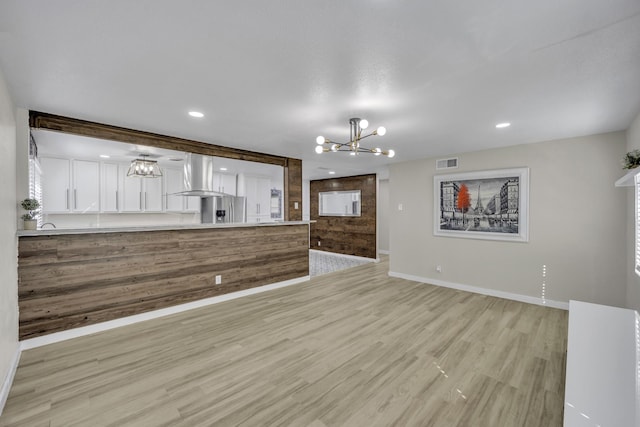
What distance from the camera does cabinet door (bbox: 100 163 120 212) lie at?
5.27m

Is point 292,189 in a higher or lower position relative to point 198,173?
lower

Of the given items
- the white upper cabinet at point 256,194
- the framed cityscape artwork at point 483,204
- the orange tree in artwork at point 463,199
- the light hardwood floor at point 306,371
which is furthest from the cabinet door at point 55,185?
the orange tree in artwork at point 463,199

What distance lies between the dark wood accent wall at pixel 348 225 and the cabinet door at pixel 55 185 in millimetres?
5923

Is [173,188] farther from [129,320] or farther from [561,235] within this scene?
[561,235]

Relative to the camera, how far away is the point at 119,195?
5.45m

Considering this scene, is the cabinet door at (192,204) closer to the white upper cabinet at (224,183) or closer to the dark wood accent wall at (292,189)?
the white upper cabinet at (224,183)

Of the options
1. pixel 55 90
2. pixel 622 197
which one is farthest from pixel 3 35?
pixel 622 197

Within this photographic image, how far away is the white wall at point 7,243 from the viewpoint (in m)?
2.03

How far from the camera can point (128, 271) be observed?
A: 335 cm

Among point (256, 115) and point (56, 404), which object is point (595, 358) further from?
point (56, 404)

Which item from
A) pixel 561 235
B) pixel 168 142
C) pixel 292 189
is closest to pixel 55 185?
pixel 168 142

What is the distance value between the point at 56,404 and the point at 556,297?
18.3 feet

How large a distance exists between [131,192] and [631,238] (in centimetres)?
785

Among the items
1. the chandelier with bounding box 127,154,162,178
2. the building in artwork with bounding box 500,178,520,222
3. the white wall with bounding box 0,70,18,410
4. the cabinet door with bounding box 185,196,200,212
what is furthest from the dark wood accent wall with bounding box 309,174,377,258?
the white wall with bounding box 0,70,18,410
